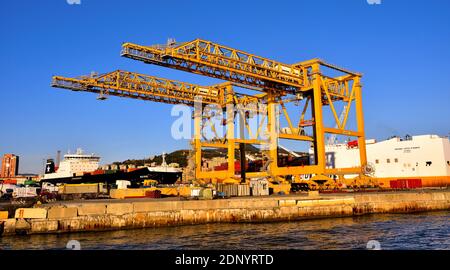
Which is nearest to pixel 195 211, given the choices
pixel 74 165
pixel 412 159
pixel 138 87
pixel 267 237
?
pixel 267 237

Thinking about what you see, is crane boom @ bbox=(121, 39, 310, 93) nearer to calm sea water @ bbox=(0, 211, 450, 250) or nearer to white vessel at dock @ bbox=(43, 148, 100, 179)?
calm sea water @ bbox=(0, 211, 450, 250)

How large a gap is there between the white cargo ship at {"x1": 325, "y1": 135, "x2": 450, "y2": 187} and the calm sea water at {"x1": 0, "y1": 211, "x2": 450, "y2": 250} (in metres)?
37.5

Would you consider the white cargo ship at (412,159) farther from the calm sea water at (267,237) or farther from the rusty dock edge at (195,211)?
the calm sea water at (267,237)

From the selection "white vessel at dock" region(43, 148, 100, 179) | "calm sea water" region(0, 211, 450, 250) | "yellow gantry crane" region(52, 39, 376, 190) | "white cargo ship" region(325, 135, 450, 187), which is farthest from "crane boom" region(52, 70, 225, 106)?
"white vessel at dock" region(43, 148, 100, 179)

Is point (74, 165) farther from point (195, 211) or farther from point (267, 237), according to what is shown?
point (267, 237)

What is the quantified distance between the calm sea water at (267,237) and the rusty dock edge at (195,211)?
44.2 inches

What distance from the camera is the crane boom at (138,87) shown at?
3871 centimetres

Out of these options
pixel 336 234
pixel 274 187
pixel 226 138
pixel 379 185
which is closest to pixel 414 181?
pixel 379 185

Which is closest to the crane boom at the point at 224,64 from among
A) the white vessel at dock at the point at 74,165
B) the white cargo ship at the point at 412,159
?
the white cargo ship at the point at 412,159

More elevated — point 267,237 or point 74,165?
point 74,165

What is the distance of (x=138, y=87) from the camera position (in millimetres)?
42469

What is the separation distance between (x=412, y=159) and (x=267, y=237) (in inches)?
2080
